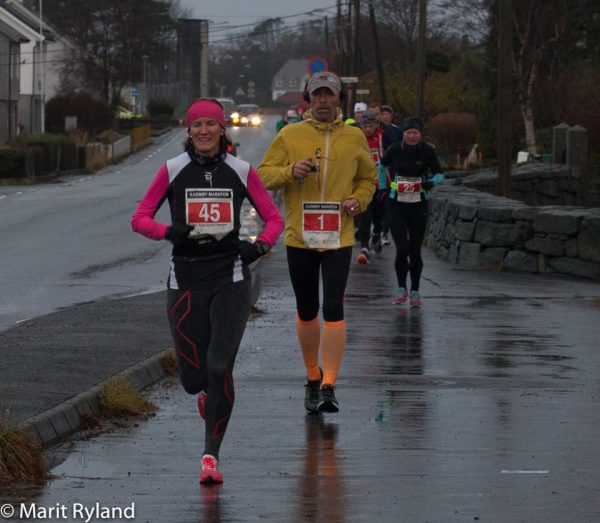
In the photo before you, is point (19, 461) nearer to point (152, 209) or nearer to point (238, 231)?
point (152, 209)

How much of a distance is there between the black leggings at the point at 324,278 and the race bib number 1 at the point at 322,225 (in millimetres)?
85

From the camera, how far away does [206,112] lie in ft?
24.1

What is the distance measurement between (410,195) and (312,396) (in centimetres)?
560

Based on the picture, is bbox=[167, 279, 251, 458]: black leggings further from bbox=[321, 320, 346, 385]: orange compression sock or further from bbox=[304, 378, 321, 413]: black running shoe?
bbox=[321, 320, 346, 385]: orange compression sock

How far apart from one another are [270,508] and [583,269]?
12454 mm

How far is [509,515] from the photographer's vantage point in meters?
6.34

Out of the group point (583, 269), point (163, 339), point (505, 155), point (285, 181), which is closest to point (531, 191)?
point (505, 155)

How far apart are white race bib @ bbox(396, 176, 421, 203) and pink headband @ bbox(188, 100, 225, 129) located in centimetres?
711

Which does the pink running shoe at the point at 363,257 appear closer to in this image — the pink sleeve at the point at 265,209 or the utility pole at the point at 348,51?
the pink sleeve at the point at 265,209

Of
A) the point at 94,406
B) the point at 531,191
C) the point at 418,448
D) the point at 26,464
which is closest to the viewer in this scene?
the point at 26,464

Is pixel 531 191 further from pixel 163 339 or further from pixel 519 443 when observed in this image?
pixel 519 443

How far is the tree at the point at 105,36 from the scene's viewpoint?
103062mm

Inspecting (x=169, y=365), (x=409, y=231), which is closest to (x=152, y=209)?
(x=169, y=365)

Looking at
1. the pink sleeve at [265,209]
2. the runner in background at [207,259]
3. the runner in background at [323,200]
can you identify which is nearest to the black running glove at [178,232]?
the runner in background at [207,259]
